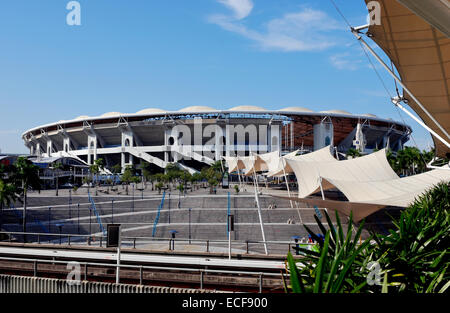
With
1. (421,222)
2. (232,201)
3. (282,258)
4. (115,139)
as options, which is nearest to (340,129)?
(115,139)

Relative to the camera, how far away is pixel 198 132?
106312 mm

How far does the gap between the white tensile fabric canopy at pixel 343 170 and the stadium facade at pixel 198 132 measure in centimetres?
5955

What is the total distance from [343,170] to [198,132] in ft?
235

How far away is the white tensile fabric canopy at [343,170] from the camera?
111ft

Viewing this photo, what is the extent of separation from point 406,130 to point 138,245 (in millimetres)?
122007

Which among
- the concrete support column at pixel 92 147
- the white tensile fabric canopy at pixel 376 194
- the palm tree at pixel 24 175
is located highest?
the concrete support column at pixel 92 147

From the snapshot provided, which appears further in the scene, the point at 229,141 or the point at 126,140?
the point at 126,140

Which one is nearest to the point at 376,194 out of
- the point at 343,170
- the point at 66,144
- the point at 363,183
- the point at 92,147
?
the point at 363,183

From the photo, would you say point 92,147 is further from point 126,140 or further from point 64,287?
point 64,287

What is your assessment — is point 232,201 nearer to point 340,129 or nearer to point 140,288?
point 140,288

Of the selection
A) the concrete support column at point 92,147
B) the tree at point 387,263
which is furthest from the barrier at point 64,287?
the concrete support column at point 92,147

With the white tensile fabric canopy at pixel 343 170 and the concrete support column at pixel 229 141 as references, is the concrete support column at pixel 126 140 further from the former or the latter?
the white tensile fabric canopy at pixel 343 170

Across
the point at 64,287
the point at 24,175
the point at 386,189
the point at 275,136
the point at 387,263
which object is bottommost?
the point at 64,287
